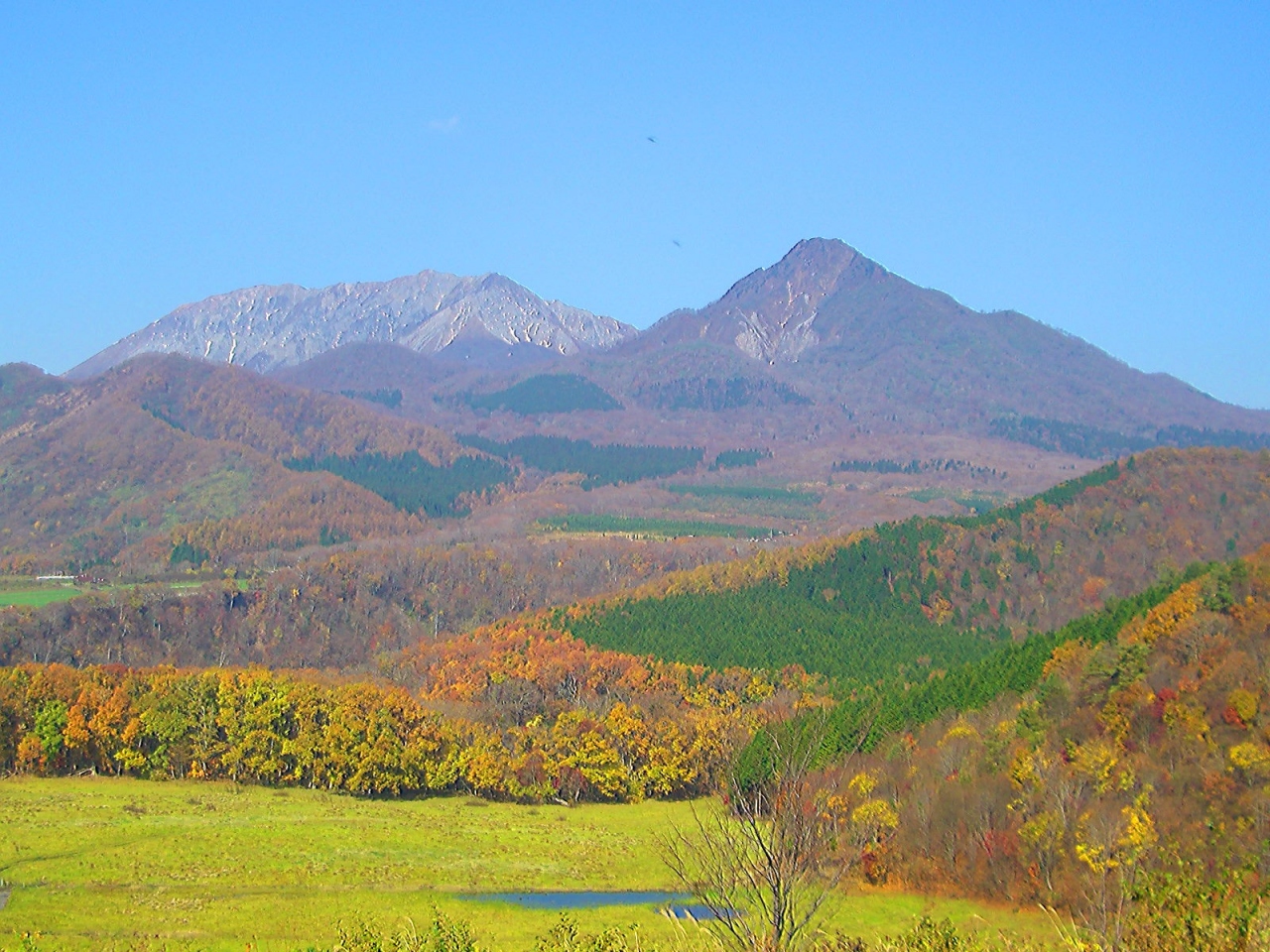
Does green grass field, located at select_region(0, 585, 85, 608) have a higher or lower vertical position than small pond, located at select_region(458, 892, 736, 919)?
higher

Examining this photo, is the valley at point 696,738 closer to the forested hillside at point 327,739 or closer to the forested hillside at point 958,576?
the forested hillside at point 327,739

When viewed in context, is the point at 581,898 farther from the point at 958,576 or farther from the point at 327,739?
the point at 958,576

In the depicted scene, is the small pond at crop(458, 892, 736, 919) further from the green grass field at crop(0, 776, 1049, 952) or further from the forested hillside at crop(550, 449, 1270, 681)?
the forested hillside at crop(550, 449, 1270, 681)

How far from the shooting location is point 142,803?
64375mm

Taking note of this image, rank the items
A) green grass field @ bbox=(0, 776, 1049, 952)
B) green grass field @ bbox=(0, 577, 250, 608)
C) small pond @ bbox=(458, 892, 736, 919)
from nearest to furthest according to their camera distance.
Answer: green grass field @ bbox=(0, 776, 1049, 952), small pond @ bbox=(458, 892, 736, 919), green grass field @ bbox=(0, 577, 250, 608)

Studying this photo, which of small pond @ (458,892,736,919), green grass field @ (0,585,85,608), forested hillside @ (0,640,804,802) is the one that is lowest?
small pond @ (458,892,736,919)

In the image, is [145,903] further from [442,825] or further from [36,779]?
[36,779]

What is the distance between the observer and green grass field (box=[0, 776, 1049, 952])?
43.4 meters

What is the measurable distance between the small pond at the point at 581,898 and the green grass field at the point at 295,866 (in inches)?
31.2

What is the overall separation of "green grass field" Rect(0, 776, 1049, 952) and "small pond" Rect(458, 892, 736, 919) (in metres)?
0.79

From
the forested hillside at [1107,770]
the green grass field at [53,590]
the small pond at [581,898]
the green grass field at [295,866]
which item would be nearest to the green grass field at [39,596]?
the green grass field at [53,590]

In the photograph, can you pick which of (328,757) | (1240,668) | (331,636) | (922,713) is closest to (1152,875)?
(1240,668)

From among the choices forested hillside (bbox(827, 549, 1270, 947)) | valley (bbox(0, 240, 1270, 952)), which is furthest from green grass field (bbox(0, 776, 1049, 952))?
forested hillside (bbox(827, 549, 1270, 947))

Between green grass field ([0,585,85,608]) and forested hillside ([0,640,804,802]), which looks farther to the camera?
green grass field ([0,585,85,608])
